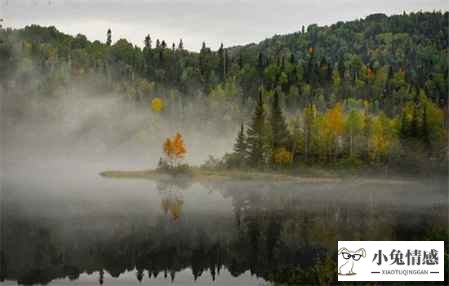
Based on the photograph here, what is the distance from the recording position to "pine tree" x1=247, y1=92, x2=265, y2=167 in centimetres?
2081

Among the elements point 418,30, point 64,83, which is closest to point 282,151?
point 64,83

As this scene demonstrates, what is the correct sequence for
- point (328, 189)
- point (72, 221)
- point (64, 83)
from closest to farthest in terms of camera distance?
point (72, 221) < point (328, 189) < point (64, 83)

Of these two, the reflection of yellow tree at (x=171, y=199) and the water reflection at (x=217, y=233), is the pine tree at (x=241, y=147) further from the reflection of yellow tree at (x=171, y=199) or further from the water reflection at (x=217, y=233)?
the reflection of yellow tree at (x=171, y=199)

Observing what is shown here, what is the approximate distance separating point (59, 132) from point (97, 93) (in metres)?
8.29

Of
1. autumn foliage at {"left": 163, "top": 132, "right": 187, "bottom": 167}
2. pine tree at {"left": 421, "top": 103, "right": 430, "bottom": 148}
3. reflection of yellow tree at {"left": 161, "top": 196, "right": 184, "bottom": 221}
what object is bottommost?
reflection of yellow tree at {"left": 161, "top": 196, "right": 184, "bottom": 221}

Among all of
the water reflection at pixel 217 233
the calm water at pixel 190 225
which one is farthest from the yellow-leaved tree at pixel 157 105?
the water reflection at pixel 217 233

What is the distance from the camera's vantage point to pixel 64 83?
105 feet

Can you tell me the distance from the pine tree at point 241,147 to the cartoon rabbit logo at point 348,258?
595 cm

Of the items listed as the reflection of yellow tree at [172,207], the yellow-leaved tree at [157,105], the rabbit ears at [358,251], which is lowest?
the rabbit ears at [358,251]

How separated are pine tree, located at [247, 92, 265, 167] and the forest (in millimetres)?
39

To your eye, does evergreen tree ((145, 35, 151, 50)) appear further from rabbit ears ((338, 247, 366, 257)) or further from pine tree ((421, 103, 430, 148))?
rabbit ears ((338, 247, 366, 257))

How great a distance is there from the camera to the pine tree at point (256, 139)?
20812mm

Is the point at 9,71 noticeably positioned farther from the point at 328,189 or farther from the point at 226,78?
the point at 328,189

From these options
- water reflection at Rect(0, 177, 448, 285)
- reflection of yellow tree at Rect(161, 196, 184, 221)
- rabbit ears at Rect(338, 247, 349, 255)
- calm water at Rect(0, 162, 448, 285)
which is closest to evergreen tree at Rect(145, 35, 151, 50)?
calm water at Rect(0, 162, 448, 285)
